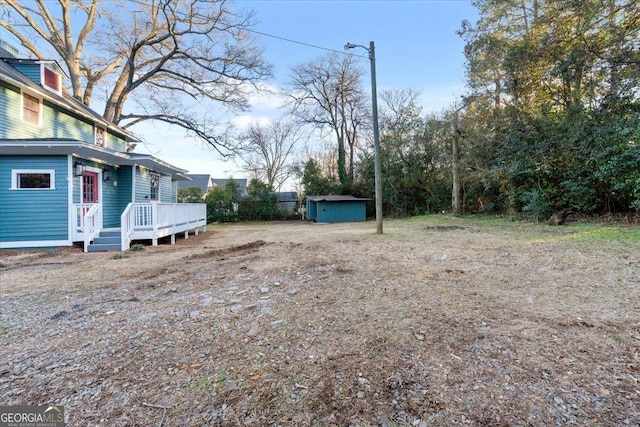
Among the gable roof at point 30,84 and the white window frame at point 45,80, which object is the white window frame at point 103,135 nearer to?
the gable roof at point 30,84

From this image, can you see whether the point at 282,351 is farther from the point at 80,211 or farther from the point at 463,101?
the point at 463,101

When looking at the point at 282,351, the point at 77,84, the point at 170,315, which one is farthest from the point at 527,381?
the point at 77,84

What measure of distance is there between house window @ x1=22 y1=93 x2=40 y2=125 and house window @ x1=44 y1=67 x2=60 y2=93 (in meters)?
1.60

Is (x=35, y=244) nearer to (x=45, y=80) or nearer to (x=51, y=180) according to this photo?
(x=51, y=180)

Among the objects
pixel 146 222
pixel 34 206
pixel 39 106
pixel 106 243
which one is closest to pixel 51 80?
pixel 39 106

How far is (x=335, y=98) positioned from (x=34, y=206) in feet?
67.3

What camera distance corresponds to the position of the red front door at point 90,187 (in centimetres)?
909

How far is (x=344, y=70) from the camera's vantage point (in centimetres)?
2366

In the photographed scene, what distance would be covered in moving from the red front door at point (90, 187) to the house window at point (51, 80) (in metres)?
3.77

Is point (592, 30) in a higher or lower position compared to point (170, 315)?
higher

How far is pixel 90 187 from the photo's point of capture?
374 inches

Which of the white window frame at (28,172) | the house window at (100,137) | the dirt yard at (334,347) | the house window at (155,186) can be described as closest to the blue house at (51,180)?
the white window frame at (28,172)

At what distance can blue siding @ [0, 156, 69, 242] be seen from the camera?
Answer: 7.70 metres

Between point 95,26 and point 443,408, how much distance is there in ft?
72.8
